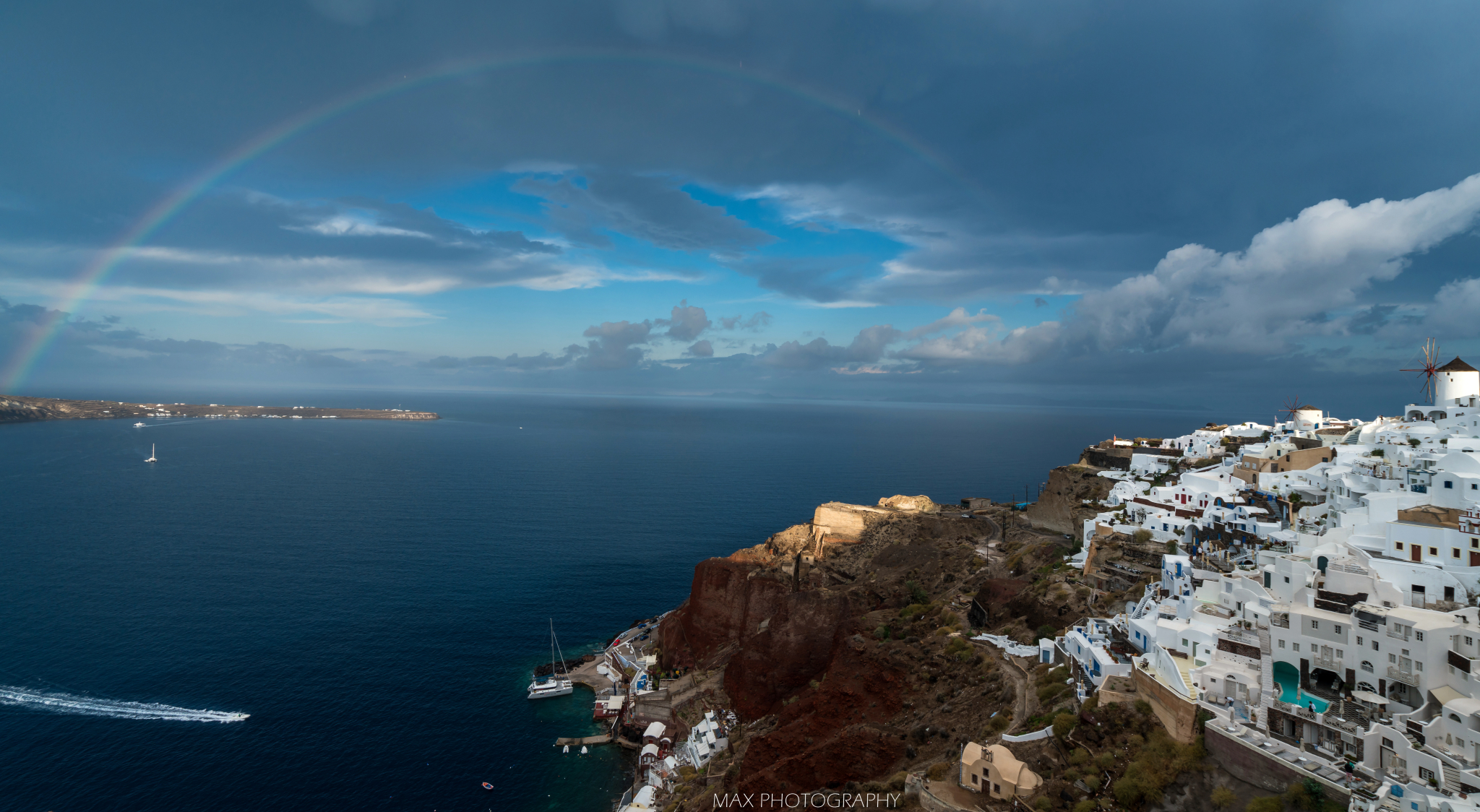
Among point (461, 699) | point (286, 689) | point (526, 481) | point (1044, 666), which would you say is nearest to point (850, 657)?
point (1044, 666)

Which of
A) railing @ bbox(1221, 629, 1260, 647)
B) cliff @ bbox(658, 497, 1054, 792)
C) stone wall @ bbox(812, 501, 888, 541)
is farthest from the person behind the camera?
stone wall @ bbox(812, 501, 888, 541)

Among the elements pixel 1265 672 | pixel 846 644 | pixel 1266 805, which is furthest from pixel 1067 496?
pixel 1266 805

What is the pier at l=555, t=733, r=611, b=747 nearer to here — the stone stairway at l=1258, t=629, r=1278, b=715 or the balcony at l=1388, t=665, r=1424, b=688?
the stone stairway at l=1258, t=629, r=1278, b=715

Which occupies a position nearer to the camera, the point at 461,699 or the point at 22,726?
the point at 22,726

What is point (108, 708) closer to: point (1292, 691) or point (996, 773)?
point (996, 773)

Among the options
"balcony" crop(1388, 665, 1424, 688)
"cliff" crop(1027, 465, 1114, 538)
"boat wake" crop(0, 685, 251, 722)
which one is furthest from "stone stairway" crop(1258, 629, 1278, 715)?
"boat wake" crop(0, 685, 251, 722)

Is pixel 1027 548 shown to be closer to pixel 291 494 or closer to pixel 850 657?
pixel 850 657

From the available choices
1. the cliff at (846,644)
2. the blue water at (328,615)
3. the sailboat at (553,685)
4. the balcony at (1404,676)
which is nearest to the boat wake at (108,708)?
the blue water at (328,615)
